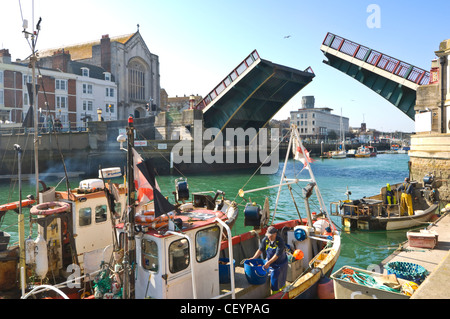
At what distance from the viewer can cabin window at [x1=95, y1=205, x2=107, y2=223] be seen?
816cm

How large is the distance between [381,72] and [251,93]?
10652 mm

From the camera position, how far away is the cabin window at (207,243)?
5.69 meters

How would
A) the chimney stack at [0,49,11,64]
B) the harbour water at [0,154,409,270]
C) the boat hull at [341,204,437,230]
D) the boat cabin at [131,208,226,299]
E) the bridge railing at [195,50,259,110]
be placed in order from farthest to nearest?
the chimney stack at [0,49,11,64], the bridge railing at [195,50,259,110], the boat hull at [341,204,437,230], the harbour water at [0,154,409,270], the boat cabin at [131,208,226,299]

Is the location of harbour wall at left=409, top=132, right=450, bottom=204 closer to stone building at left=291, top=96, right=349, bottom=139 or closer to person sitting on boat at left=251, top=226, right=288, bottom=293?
person sitting on boat at left=251, top=226, right=288, bottom=293

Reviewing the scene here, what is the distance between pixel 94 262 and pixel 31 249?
1.54 m

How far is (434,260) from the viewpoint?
901cm

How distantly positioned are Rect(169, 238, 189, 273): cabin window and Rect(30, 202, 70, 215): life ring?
3221mm

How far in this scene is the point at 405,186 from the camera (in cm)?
1641

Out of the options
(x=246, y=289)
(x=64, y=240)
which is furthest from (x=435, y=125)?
(x=64, y=240)

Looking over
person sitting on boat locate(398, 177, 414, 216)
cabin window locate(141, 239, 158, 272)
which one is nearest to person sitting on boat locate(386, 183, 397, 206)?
person sitting on boat locate(398, 177, 414, 216)

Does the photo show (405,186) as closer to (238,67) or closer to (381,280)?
(381,280)

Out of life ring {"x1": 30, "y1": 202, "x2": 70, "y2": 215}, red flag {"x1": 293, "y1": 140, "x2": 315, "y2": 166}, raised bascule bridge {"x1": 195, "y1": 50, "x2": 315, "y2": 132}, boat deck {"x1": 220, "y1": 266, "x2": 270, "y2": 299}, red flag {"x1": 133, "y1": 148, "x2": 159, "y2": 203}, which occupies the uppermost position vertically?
raised bascule bridge {"x1": 195, "y1": 50, "x2": 315, "y2": 132}

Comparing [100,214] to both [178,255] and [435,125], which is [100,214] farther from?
[435,125]

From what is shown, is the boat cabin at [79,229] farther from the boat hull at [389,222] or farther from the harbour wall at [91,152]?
the harbour wall at [91,152]
